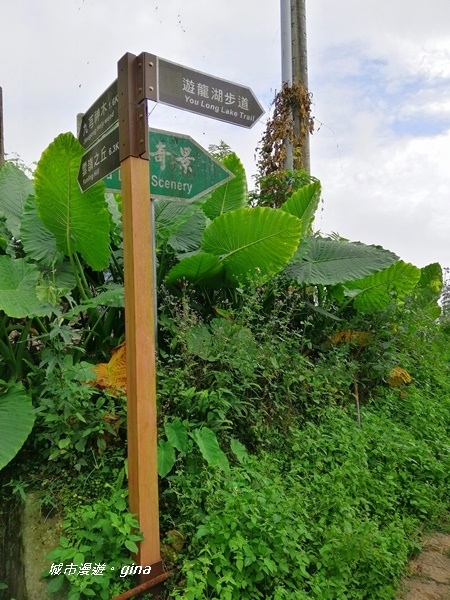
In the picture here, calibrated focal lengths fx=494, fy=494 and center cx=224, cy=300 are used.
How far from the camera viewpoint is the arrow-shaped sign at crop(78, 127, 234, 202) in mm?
1992

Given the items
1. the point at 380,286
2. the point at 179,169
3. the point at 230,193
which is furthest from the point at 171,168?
the point at 380,286

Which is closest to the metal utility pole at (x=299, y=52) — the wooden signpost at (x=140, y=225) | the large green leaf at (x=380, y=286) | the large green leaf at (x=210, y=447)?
the large green leaf at (x=380, y=286)

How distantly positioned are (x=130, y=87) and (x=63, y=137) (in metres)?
0.71

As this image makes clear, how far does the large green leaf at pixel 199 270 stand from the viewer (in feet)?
8.95

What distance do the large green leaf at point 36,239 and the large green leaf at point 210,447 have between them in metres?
1.31

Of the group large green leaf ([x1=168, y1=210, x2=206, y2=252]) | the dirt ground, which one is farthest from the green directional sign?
the dirt ground

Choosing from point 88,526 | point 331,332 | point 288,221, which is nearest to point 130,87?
point 288,221

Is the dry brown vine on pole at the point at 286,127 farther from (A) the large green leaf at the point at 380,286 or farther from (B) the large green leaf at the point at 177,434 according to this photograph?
(B) the large green leaf at the point at 177,434

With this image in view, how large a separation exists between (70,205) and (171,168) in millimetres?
650

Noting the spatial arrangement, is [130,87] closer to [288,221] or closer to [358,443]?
[288,221]

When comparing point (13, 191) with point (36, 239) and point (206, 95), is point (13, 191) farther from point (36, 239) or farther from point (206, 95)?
point (206, 95)

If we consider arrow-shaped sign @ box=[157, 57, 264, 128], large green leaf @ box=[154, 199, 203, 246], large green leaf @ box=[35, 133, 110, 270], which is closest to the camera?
arrow-shaped sign @ box=[157, 57, 264, 128]

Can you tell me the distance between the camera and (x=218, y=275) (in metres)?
3.02

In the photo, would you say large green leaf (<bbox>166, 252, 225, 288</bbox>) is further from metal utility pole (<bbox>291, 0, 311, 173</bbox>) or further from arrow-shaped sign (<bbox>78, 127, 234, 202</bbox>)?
metal utility pole (<bbox>291, 0, 311, 173</bbox>)
